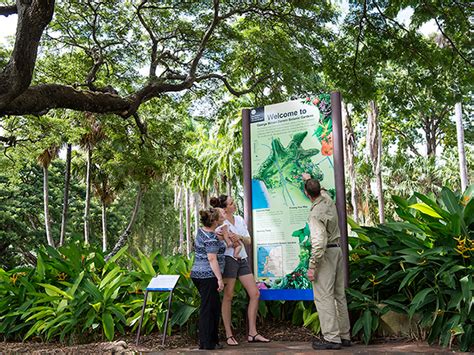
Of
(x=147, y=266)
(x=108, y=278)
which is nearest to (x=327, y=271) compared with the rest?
(x=147, y=266)

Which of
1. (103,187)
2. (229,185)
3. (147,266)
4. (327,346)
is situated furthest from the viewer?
(229,185)

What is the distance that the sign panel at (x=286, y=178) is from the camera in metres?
6.42

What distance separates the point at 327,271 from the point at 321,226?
511mm

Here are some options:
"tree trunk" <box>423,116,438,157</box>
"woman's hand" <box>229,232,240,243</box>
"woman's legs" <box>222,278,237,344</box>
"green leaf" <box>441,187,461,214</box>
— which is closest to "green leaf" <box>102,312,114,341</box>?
"woman's legs" <box>222,278,237,344</box>

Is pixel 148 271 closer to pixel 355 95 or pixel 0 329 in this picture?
pixel 0 329

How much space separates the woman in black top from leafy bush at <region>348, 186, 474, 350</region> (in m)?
1.59

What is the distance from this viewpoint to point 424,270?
18.5 ft

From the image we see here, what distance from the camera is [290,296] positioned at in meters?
6.36

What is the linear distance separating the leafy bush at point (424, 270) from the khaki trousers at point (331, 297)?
8.7 inches

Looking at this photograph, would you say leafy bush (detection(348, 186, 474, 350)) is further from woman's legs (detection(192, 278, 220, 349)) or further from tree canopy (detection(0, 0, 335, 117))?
tree canopy (detection(0, 0, 335, 117))

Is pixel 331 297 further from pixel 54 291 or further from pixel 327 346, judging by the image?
pixel 54 291

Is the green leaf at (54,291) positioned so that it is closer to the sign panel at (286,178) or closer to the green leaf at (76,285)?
the green leaf at (76,285)

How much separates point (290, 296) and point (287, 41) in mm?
7420

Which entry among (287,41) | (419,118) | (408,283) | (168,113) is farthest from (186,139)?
(419,118)
